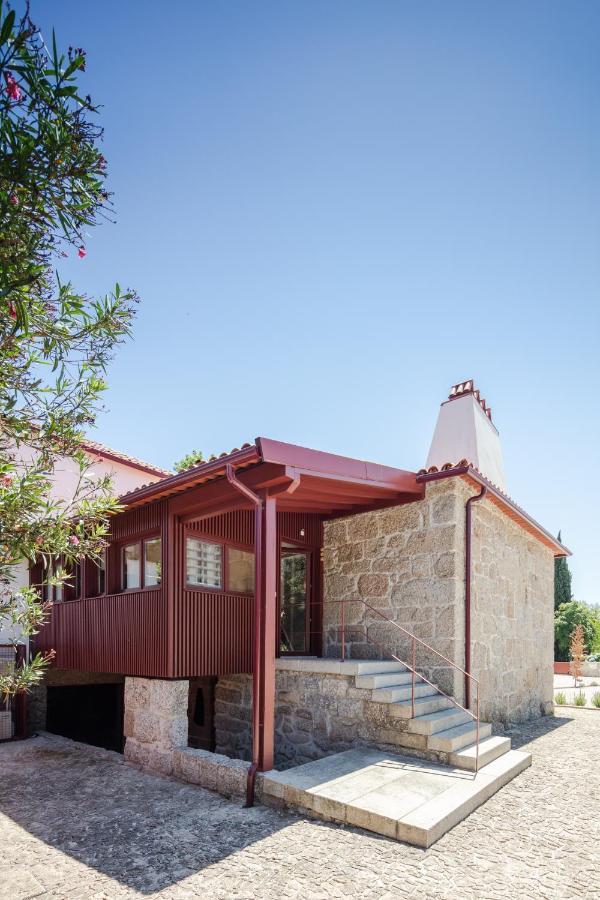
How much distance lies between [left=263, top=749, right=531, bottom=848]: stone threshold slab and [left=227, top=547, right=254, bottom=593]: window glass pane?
2.81 m

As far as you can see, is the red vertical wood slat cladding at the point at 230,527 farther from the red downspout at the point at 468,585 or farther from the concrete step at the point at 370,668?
the red downspout at the point at 468,585

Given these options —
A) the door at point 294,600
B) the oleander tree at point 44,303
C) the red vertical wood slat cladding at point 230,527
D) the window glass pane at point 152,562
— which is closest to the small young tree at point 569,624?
the door at point 294,600

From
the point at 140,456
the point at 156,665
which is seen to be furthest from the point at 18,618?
the point at 140,456

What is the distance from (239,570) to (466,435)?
6.14 m

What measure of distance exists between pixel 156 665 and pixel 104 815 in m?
1.93

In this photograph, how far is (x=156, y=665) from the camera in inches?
296

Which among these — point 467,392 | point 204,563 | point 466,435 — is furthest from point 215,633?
point 467,392

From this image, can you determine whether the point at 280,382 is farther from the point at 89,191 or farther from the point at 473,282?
the point at 89,191

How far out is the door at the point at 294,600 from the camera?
9.78m

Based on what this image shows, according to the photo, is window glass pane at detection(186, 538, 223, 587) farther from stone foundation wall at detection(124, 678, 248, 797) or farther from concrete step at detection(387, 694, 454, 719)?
concrete step at detection(387, 694, 454, 719)

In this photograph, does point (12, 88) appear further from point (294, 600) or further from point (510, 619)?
point (510, 619)

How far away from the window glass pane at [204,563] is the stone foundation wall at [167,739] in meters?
1.35

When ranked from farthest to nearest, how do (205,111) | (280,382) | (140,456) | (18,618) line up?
(140,456) < (280,382) < (205,111) < (18,618)

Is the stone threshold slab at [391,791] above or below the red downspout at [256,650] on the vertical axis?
below
